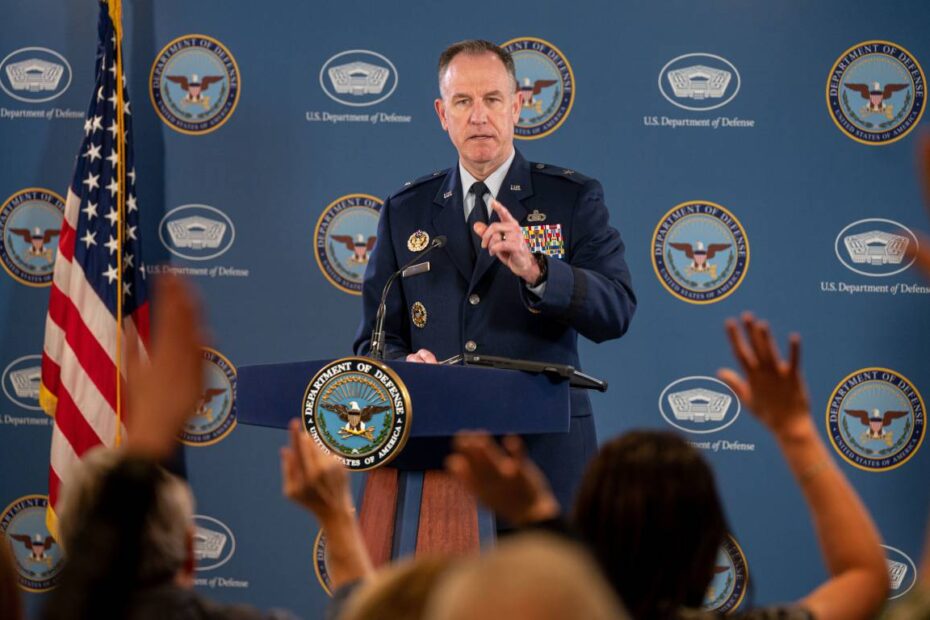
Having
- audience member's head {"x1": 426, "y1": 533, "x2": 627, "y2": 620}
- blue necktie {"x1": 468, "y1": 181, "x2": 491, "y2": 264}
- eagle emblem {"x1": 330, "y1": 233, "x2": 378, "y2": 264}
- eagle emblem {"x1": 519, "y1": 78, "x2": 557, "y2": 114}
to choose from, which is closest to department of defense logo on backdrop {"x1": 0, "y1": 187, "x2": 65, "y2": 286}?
eagle emblem {"x1": 330, "y1": 233, "x2": 378, "y2": 264}

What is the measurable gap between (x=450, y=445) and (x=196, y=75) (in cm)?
268

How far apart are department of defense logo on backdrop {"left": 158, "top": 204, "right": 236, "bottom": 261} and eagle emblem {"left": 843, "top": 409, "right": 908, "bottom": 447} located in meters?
2.57

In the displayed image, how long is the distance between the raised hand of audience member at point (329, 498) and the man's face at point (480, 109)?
1823mm

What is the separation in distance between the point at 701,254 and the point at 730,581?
1.28 meters

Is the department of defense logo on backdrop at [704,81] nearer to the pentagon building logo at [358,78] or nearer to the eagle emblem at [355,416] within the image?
the pentagon building logo at [358,78]

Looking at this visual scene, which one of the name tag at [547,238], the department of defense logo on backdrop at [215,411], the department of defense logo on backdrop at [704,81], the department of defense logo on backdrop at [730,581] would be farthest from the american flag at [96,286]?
the department of defense logo on backdrop at [730,581]

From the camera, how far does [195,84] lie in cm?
469

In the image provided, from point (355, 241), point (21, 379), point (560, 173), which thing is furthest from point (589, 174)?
point (21, 379)

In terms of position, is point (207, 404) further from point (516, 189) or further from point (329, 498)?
point (329, 498)

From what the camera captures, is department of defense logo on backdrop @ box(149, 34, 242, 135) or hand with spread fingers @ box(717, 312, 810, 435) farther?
department of defense logo on backdrop @ box(149, 34, 242, 135)

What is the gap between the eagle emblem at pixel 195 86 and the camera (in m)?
4.69

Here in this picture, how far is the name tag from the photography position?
3225 millimetres

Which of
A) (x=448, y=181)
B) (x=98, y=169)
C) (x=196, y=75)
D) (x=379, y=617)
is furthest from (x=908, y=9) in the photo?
(x=379, y=617)

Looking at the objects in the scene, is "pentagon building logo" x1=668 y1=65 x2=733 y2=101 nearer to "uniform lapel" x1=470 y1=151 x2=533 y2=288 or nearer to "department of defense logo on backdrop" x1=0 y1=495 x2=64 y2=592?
"uniform lapel" x1=470 y1=151 x2=533 y2=288
